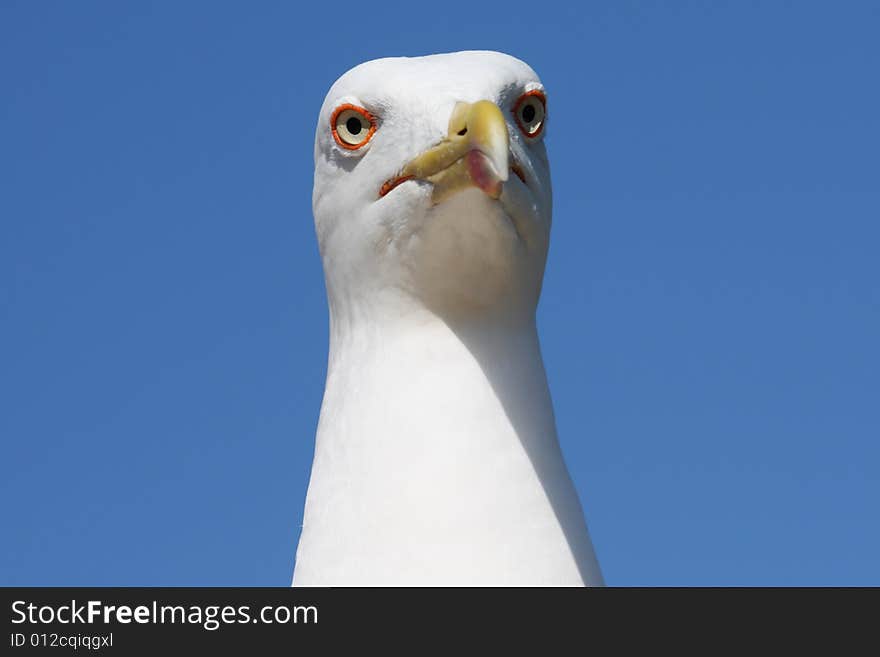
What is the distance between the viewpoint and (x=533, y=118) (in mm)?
14688

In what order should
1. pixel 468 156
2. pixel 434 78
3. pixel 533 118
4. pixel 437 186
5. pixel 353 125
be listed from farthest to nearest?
pixel 533 118 < pixel 353 125 < pixel 434 78 < pixel 437 186 < pixel 468 156

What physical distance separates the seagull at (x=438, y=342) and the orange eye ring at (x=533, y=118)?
16 millimetres

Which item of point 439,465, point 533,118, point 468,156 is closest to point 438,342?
point 439,465

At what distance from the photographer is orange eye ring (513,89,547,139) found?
14.5 m

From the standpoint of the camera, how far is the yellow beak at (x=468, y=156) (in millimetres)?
13320

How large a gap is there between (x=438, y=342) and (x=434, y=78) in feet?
6.15

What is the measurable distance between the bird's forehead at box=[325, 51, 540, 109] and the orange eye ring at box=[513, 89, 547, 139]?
0.11 m

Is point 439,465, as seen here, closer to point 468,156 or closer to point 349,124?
point 468,156

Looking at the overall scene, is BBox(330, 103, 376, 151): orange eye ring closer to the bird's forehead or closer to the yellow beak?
the bird's forehead

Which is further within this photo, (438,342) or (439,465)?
(438,342)

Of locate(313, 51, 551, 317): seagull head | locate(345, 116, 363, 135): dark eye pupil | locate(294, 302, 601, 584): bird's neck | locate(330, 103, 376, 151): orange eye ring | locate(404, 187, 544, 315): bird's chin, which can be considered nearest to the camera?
locate(294, 302, 601, 584): bird's neck

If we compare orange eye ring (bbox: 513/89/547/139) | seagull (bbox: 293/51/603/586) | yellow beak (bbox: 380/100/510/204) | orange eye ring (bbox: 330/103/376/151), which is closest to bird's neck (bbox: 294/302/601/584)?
seagull (bbox: 293/51/603/586)
